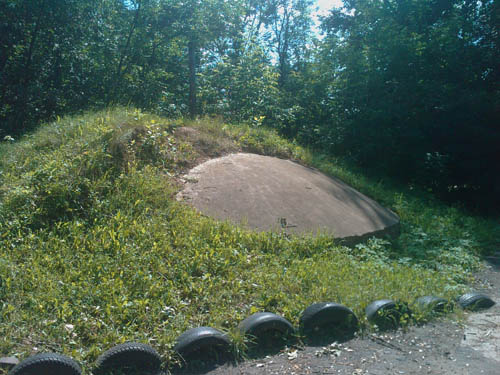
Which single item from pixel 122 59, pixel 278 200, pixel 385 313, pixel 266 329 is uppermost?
pixel 122 59

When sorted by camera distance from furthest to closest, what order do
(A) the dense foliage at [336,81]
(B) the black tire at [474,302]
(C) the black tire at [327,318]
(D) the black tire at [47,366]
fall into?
(A) the dense foliage at [336,81] → (B) the black tire at [474,302] → (C) the black tire at [327,318] → (D) the black tire at [47,366]

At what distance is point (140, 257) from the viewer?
427cm

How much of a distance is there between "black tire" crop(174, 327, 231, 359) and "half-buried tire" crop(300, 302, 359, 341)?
0.74 meters

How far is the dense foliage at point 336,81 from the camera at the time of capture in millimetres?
10469

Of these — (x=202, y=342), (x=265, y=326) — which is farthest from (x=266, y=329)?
(x=202, y=342)

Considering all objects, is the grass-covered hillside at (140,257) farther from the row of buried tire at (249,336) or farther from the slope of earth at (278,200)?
the slope of earth at (278,200)

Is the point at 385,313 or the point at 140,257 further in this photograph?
the point at 140,257

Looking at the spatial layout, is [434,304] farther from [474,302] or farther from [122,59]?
[122,59]

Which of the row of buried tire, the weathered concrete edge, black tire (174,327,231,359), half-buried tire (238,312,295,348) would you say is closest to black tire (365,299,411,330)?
the row of buried tire

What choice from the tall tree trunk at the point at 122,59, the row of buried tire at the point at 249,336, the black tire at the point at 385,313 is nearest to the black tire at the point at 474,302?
the row of buried tire at the point at 249,336

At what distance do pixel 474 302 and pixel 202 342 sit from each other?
299 centimetres

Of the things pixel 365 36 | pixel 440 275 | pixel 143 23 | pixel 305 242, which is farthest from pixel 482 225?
pixel 143 23

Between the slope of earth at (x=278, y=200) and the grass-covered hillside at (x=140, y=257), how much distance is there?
12.0 inches

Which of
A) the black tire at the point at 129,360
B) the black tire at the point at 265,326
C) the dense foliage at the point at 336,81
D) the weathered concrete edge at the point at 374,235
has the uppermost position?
the dense foliage at the point at 336,81
